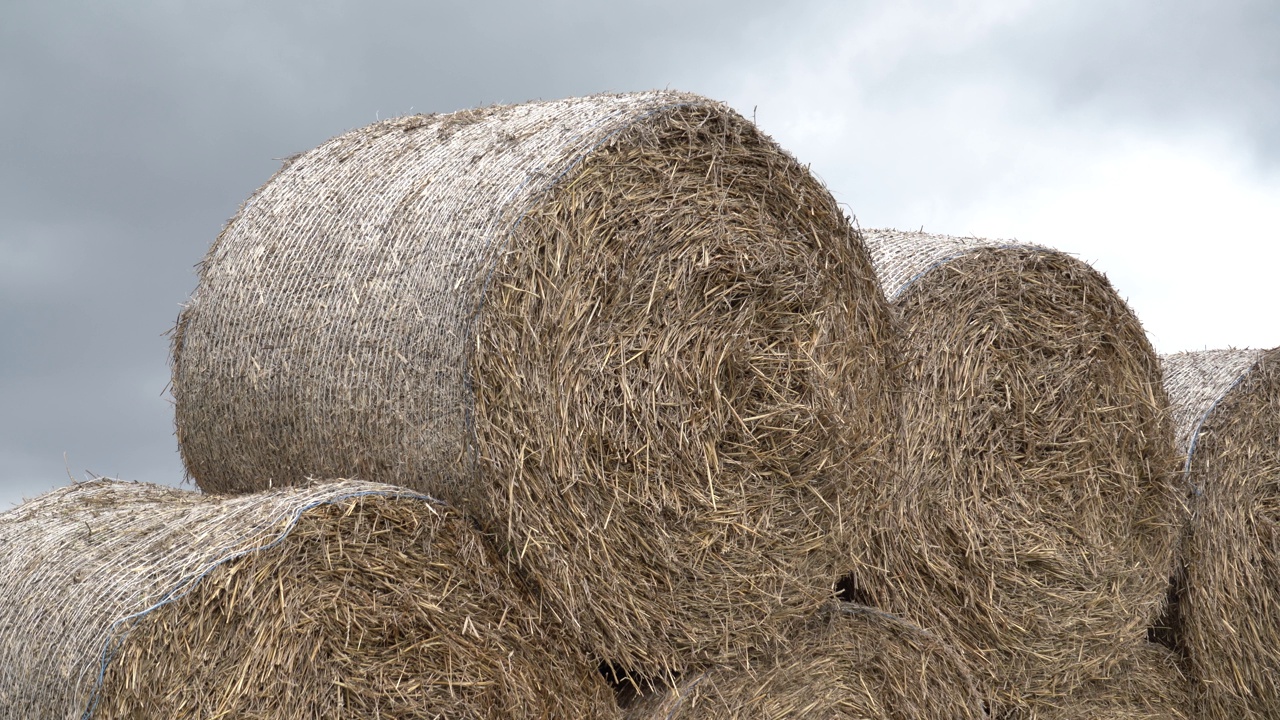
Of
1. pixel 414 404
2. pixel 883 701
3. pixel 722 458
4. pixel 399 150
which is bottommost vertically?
pixel 883 701

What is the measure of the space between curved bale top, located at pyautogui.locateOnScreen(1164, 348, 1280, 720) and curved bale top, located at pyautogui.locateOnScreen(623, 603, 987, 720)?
130 centimetres

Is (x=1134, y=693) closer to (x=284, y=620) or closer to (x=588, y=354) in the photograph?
(x=588, y=354)

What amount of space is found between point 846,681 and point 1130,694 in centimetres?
141

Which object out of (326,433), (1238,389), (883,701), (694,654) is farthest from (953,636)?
(326,433)

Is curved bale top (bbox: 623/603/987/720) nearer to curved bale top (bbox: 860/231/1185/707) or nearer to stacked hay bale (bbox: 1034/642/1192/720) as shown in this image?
curved bale top (bbox: 860/231/1185/707)

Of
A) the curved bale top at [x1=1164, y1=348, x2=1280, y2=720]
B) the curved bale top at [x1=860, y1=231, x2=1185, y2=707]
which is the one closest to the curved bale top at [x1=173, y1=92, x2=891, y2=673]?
the curved bale top at [x1=860, y1=231, x2=1185, y2=707]

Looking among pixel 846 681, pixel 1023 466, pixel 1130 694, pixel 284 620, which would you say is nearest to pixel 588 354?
pixel 284 620

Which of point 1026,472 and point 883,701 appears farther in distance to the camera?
point 1026,472

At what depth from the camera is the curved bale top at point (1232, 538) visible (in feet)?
14.9

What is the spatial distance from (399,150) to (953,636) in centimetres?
224

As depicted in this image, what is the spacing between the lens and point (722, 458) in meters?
3.28

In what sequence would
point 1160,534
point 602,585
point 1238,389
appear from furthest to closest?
point 1238,389 → point 1160,534 → point 602,585

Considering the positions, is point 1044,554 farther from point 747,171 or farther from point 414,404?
point 414,404

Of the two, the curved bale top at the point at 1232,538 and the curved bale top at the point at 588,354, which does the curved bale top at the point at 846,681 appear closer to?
the curved bale top at the point at 588,354
